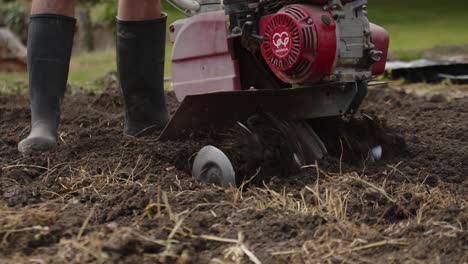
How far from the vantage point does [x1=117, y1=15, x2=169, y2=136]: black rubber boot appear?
3.43 metres

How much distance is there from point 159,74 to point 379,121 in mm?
937

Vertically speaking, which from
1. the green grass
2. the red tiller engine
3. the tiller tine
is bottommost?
the green grass

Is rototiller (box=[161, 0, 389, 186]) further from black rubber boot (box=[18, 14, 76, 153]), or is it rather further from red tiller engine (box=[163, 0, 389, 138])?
black rubber boot (box=[18, 14, 76, 153])

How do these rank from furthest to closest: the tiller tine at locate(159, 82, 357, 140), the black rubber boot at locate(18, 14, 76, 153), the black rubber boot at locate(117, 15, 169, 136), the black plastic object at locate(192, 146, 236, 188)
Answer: the black rubber boot at locate(117, 15, 169, 136) < the black rubber boot at locate(18, 14, 76, 153) < the tiller tine at locate(159, 82, 357, 140) < the black plastic object at locate(192, 146, 236, 188)

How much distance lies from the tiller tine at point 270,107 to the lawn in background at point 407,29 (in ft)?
13.9

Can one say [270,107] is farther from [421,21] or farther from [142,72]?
[421,21]

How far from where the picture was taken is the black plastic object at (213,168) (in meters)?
2.74

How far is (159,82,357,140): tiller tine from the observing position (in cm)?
294

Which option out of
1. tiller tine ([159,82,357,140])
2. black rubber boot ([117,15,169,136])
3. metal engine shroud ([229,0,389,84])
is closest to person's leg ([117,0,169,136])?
black rubber boot ([117,15,169,136])

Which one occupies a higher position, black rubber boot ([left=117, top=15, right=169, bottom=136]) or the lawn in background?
black rubber boot ([left=117, top=15, right=169, bottom=136])

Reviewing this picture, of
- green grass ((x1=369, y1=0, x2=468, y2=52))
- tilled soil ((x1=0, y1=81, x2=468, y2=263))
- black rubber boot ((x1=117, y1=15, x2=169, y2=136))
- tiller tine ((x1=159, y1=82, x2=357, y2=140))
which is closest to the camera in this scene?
tilled soil ((x1=0, y1=81, x2=468, y2=263))

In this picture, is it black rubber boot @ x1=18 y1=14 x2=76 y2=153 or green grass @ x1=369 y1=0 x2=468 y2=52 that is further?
green grass @ x1=369 y1=0 x2=468 y2=52

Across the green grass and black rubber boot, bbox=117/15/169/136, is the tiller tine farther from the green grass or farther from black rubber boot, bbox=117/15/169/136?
the green grass

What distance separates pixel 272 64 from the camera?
292 cm
